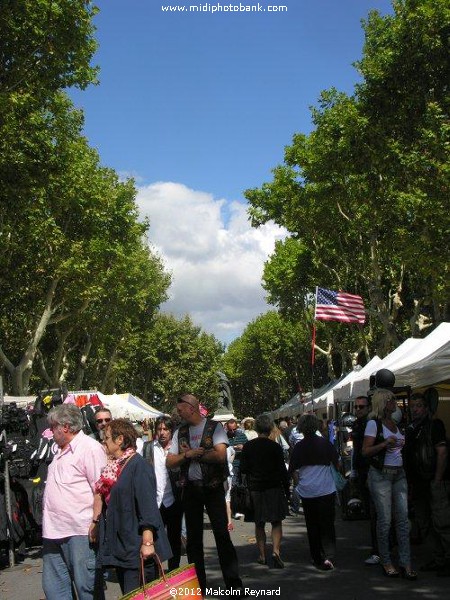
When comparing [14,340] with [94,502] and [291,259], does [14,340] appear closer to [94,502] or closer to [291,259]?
[291,259]

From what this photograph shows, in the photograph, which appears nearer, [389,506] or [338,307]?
[389,506]

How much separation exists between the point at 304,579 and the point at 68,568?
3.33 metres

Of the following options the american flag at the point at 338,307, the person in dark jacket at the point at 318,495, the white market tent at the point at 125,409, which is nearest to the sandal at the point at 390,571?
the person in dark jacket at the point at 318,495

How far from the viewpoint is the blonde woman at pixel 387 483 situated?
25.6ft

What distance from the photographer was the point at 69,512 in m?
5.44

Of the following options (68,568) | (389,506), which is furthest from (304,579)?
(68,568)

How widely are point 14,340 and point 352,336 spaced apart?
53.7ft

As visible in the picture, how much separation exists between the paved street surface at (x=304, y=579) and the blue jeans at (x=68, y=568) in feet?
7.09

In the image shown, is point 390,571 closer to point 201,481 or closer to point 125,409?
point 201,481

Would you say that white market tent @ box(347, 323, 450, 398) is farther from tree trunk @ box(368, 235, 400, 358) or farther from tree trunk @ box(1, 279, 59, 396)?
tree trunk @ box(1, 279, 59, 396)

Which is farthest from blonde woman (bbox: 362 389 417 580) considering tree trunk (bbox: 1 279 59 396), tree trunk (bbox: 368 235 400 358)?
tree trunk (bbox: 1 279 59 396)

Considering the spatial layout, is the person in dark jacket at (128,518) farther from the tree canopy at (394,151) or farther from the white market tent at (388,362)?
the tree canopy at (394,151)

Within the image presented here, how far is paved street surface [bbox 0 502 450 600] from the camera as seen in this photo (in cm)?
732

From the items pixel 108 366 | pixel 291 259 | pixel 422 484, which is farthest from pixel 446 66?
pixel 108 366
